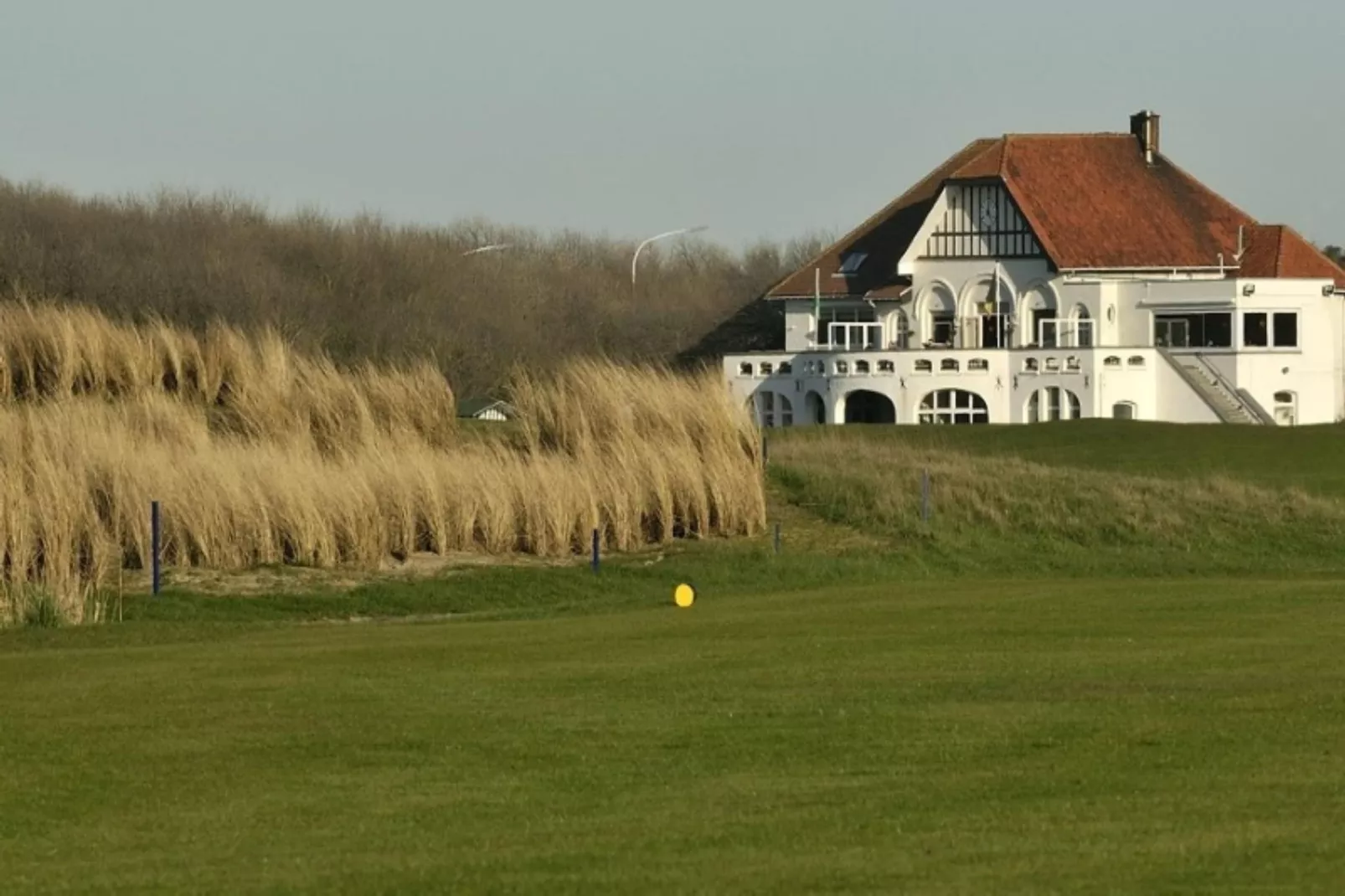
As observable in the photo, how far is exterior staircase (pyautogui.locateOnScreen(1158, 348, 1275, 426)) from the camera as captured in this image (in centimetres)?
6938

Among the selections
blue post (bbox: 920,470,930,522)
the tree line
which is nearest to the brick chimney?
the tree line

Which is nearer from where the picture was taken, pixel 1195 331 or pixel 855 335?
pixel 1195 331

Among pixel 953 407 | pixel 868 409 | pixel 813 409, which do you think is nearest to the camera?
pixel 953 407

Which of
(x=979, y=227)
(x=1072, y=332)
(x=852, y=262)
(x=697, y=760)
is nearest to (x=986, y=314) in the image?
(x=979, y=227)

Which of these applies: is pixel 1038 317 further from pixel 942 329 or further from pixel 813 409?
pixel 813 409

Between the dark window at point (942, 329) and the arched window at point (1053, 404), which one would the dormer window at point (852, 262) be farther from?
the arched window at point (1053, 404)

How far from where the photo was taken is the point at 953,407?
7038 cm

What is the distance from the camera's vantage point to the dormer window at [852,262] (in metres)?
81.1

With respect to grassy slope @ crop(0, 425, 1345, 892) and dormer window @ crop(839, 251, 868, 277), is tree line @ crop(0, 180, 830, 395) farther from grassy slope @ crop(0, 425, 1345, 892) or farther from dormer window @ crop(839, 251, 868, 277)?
grassy slope @ crop(0, 425, 1345, 892)

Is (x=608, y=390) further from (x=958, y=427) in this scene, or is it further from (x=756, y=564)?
(x=958, y=427)

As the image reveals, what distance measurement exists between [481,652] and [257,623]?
7.08 meters

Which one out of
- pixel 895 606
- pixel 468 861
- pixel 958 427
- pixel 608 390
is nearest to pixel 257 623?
pixel 895 606

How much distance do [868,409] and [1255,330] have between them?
11.4 metres

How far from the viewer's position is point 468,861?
31.7 feet
